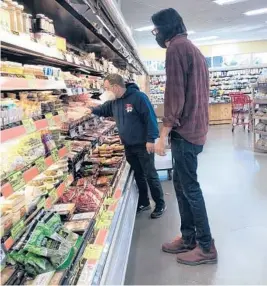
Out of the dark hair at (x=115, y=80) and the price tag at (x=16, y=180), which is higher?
the dark hair at (x=115, y=80)

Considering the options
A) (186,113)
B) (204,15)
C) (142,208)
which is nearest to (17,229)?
(186,113)

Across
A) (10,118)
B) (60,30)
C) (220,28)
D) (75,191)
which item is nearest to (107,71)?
(60,30)

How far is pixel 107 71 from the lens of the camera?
14.7 feet

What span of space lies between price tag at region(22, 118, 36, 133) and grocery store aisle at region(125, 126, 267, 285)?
154cm

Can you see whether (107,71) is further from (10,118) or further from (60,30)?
(10,118)

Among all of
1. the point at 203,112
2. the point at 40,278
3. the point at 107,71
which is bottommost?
the point at 40,278

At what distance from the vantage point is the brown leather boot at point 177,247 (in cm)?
297

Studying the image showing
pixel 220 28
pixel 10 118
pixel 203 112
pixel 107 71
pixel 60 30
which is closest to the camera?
pixel 10 118

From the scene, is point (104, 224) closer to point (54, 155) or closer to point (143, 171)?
point (54, 155)

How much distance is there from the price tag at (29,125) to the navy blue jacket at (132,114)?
2013 mm

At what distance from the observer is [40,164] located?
1632 millimetres

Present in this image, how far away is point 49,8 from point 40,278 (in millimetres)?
1820

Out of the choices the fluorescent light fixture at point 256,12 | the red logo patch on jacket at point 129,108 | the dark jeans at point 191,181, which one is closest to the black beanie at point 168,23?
the dark jeans at point 191,181

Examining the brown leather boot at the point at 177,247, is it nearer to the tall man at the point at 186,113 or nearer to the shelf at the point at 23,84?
the tall man at the point at 186,113
